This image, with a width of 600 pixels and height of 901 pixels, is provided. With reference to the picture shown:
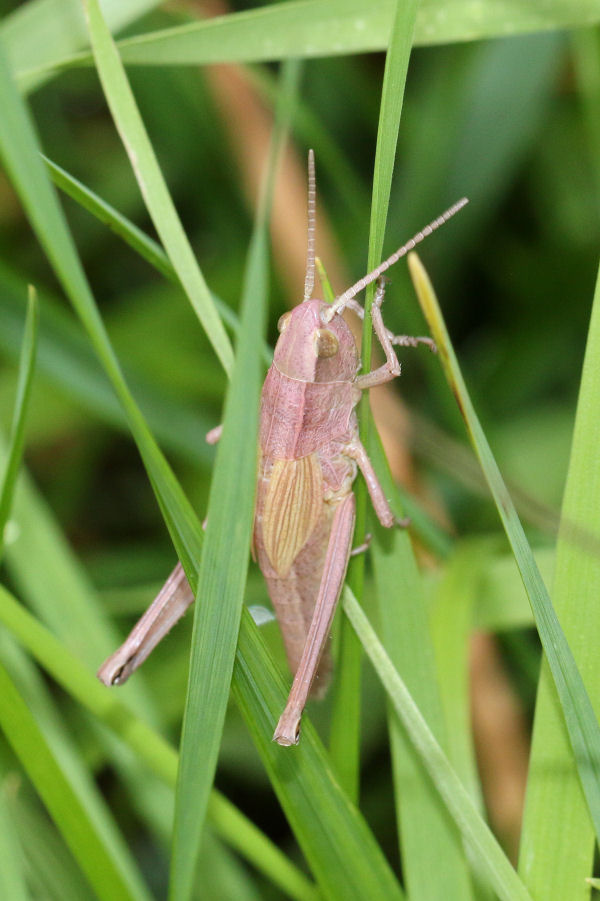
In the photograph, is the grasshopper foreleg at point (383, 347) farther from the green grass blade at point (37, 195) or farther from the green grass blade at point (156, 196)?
the green grass blade at point (37, 195)

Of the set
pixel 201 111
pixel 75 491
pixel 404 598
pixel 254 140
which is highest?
pixel 201 111

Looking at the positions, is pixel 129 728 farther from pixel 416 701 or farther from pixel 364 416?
pixel 364 416

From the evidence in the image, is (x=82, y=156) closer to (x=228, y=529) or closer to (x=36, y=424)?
(x=36, y=424)

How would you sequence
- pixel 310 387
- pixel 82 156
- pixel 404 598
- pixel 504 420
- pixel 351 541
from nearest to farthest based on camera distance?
pixel 404 598, pixel 351 541, pixel 310 387, pixel 504 420, pixel 82 156

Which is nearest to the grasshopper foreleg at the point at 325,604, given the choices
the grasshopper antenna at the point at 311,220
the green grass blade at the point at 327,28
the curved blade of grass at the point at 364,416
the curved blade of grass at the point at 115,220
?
the curved blade of grass at the point at 364,416

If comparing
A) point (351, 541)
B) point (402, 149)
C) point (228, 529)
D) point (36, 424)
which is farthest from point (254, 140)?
point (228, 529)

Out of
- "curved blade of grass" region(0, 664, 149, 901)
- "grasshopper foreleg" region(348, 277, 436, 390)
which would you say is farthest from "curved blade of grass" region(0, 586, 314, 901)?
"grasshopper foreleg" region(348, 277, 436, 390)
